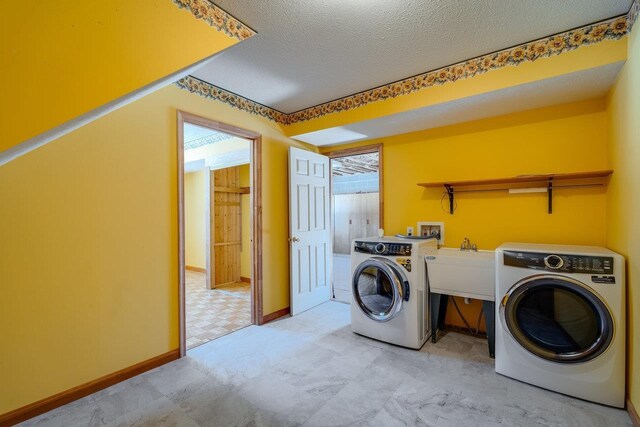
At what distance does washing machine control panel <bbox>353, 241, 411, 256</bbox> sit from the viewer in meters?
2.45

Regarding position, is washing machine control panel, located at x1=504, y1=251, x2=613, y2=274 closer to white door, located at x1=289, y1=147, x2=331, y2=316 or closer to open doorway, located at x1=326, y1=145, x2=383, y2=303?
white door, located at x1=289, y1=147, x2=331, y2=316

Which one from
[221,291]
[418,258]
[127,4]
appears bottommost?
[221,291]

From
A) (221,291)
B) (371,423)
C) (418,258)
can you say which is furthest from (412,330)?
(221,291)

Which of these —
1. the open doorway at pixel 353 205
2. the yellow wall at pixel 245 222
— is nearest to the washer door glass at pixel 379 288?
the yellow wall at pixel 245 222

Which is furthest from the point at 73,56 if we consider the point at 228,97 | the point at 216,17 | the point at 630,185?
the point at 630,185

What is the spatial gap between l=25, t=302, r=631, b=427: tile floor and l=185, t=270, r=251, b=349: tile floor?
35 centimetres

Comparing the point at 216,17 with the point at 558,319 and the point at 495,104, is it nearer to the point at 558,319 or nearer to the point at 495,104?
the point at 495,104

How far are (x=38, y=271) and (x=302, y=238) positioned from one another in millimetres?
2261

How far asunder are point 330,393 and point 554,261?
5.52 feet

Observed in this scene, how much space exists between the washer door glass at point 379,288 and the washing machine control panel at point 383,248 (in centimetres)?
8

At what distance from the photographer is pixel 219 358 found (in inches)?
92.0

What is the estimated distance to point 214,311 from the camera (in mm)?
3535

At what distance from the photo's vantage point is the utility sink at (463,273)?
7.38 feet

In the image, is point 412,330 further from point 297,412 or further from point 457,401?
point 297,412
